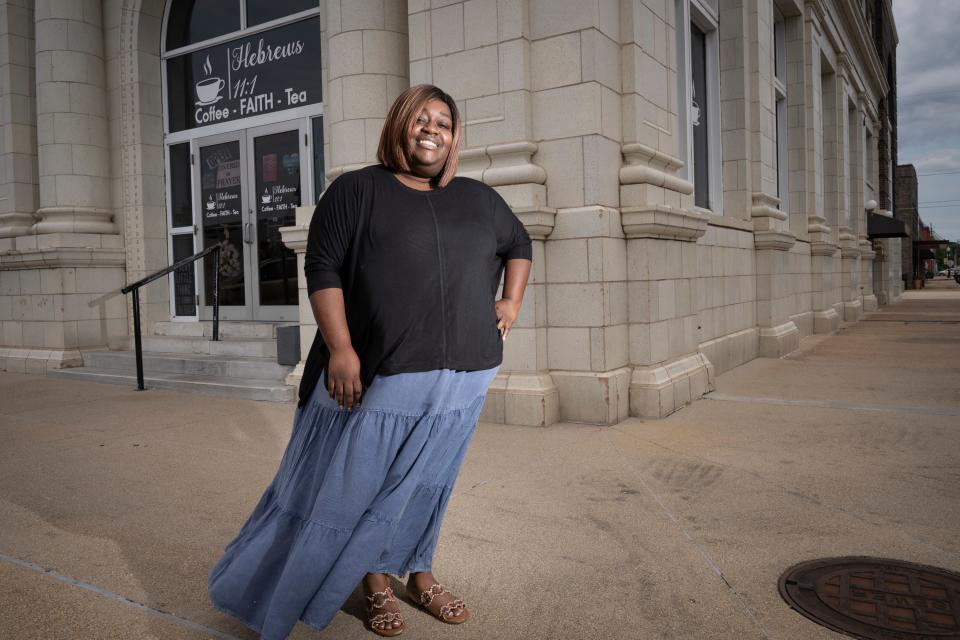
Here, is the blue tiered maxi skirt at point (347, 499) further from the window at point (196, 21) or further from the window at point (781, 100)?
the window at point (781, 100)

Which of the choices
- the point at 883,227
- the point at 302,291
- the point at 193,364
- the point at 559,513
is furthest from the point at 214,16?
→ the point at 883,227

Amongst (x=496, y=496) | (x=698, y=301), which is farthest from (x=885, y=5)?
(x=496, y=496)

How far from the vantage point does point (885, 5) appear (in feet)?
97.3

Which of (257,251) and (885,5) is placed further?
(885,5)

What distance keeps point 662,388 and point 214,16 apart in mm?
8387

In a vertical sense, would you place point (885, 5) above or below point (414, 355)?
above

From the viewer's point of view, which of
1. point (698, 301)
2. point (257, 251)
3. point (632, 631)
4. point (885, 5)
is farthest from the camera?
point (885, 5)

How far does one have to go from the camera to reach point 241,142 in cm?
1023

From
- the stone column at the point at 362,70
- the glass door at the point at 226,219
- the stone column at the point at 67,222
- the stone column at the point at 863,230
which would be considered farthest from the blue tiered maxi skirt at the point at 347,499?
the stone column at the point at 863,230

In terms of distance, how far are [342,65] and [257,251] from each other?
3.82 metres

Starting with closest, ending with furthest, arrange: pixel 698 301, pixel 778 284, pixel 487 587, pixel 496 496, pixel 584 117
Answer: pixel 487 587 < pixel 496 496 < pixel 584 117 < pixel 698 301 < pixel 778 284

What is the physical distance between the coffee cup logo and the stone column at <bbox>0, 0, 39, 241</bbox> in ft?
7.70

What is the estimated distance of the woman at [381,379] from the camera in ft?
7.91

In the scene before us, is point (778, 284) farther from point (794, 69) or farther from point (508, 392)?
point (508, 392)
